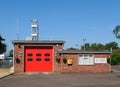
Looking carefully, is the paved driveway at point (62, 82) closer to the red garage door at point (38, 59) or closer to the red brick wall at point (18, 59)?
the red brick wall at point (18, 59)

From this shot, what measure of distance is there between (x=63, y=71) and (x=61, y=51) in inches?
81.9

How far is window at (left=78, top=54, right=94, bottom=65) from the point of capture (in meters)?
36.3

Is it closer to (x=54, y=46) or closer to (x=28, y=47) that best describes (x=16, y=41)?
(x=28, y=47)

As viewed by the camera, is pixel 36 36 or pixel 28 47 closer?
pixel 28 47

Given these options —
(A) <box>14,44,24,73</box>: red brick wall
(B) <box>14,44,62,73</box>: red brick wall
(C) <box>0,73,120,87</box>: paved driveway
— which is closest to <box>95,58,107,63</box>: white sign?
(B) <box>14,44,62,73</box>: red brick wall

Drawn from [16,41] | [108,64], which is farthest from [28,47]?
[108,64]

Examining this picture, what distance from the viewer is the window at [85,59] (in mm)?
36312

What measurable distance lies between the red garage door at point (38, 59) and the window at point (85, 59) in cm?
327

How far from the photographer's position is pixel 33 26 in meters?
45.9

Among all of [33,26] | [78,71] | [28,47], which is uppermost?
[33,26]

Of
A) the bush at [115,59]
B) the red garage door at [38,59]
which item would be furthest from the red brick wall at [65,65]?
the bush at [115,59]

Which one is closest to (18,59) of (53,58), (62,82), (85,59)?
(53,58)

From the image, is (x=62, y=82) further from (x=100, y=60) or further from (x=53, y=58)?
(x=100, y=60)

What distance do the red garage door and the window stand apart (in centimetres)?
327
